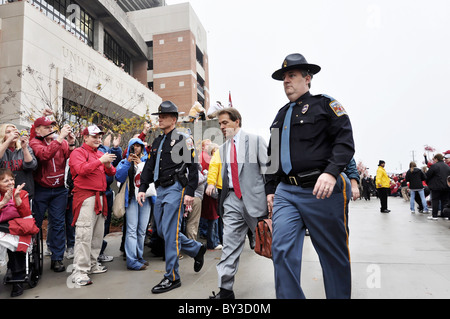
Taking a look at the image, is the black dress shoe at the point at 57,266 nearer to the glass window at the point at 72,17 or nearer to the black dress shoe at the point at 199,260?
the black dress shoe at the point at 199,260

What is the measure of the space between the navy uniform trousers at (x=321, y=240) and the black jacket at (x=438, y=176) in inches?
364

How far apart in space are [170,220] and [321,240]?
1.97 meters

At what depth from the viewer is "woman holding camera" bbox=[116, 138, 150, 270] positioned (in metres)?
4.55

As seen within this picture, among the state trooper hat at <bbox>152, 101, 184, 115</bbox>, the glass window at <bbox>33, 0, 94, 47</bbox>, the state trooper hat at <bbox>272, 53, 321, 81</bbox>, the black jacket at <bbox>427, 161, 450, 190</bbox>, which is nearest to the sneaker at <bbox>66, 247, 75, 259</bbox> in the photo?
the state trooper hat at <bbox>152, 101, 184, 115</bbox>

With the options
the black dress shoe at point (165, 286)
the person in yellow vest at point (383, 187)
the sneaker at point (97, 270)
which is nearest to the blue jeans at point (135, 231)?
the sneaker at point (97, 270)

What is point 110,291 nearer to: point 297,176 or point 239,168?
point 239,168

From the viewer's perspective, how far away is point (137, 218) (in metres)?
4.80

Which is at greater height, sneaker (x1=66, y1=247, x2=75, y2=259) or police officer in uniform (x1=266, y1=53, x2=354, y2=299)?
police officer in uniform (x1=266, y1=53, x2=354, y2=299)

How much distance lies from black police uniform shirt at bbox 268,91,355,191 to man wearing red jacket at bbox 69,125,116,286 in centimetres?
267

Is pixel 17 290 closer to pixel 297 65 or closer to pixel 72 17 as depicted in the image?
pixel 297 65

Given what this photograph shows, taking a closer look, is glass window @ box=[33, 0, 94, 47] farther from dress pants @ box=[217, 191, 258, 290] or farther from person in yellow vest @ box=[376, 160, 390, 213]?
dress pants @ box=[217, 191, 258, 290]

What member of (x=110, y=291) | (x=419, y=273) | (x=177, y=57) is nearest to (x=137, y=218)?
(x=110, y=291)

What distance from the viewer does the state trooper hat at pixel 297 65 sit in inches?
102

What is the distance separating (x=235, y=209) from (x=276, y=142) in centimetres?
101
